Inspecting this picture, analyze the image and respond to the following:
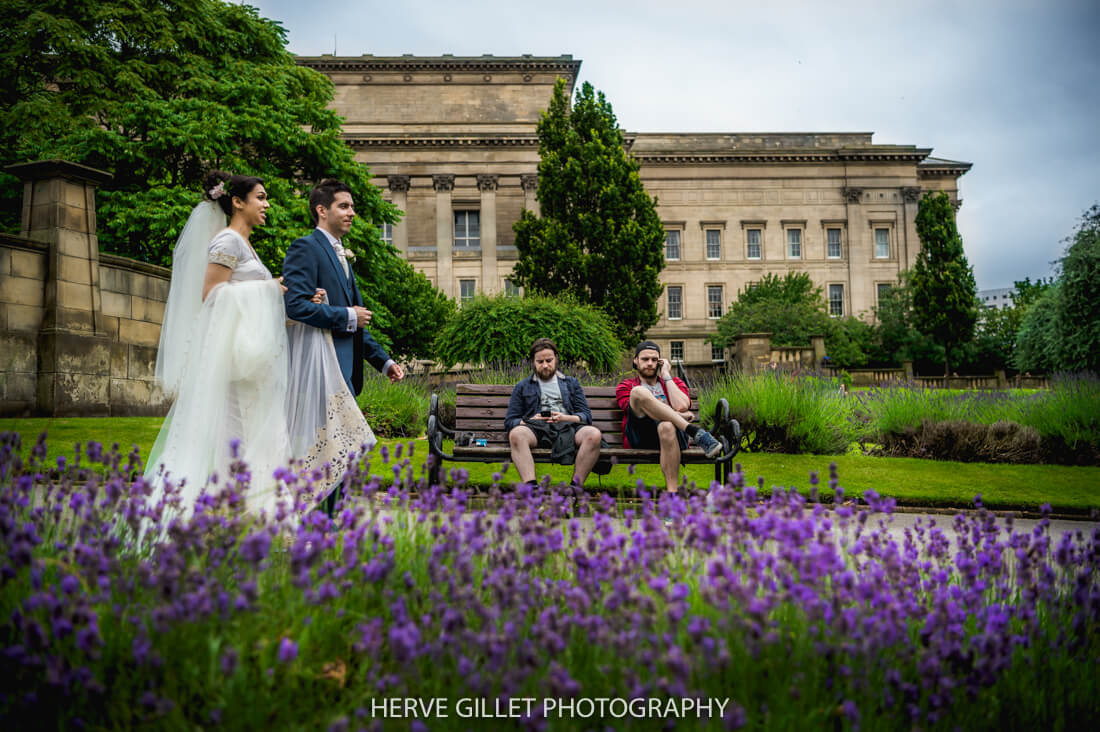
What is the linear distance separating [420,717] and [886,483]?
27.2 ft

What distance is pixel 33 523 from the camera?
10.6ft

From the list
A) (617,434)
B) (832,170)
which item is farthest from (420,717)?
(832,170)

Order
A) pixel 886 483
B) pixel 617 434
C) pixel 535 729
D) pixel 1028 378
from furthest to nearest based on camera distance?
pixel 1028 378, pixel 886 483, pixel 617 434, pixel 535 729

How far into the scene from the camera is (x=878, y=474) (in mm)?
10094

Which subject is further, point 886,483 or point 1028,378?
point 1028,378

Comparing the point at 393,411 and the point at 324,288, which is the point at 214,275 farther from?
the point at 393,411

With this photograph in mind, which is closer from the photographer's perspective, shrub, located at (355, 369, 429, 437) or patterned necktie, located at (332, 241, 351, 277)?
patterned necktie, located at (332, 241, 351, 277)

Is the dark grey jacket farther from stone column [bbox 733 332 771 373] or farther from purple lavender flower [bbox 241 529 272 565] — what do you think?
stone column [bbox 733 332 771 373]

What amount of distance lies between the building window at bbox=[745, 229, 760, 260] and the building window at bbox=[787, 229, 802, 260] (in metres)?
2.12

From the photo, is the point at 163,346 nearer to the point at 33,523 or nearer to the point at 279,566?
the point at 33,523

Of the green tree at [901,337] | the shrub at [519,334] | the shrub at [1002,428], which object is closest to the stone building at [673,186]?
the green tree at [901,337]

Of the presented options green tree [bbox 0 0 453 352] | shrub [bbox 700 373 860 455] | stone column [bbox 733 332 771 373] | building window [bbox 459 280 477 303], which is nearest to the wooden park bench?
shrub [bbox 700 373 860 455]

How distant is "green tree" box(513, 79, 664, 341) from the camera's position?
3325cm

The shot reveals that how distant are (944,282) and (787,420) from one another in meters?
39.1
